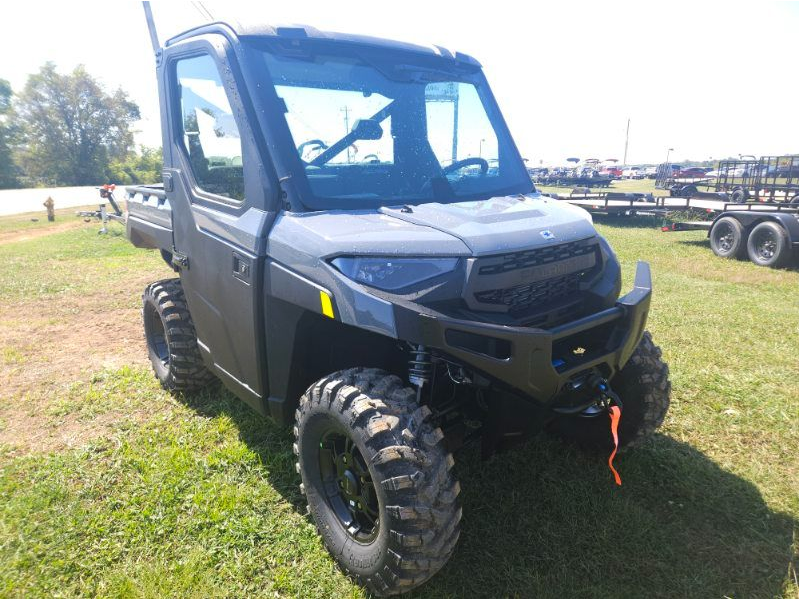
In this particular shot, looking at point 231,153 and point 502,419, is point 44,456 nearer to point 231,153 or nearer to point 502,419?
point 231,153

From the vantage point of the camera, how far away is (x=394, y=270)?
2.25 metres

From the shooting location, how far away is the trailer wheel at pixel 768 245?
30.0 ft

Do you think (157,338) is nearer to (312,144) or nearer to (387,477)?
(312,144)

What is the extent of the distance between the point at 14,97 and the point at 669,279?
63.9 meters

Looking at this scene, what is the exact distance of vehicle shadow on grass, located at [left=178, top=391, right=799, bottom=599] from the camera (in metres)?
2.55

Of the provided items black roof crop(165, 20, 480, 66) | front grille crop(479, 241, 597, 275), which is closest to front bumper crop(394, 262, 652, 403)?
front grille crop(479, 241, 597, 275)

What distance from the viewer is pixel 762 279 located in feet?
28.0

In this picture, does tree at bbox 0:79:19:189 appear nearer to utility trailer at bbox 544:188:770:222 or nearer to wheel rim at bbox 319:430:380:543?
utility trailer at bbox 544:188:770:222

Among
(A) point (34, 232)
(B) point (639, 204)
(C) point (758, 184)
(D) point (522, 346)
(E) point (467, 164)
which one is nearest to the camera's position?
(D) point (522, 346)

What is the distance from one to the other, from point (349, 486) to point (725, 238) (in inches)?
414

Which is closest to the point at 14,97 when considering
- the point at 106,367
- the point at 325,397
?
the point at 106,367

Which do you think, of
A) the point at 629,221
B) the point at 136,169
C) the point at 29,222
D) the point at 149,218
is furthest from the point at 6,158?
the point at 149,218

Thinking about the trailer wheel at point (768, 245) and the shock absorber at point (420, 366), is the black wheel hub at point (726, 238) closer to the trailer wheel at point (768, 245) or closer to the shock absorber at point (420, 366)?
the trailer wheel at point (768, 245)

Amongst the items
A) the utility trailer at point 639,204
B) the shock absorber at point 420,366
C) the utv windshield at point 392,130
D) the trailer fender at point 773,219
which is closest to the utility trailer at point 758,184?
the utility trailer at point 639,204
